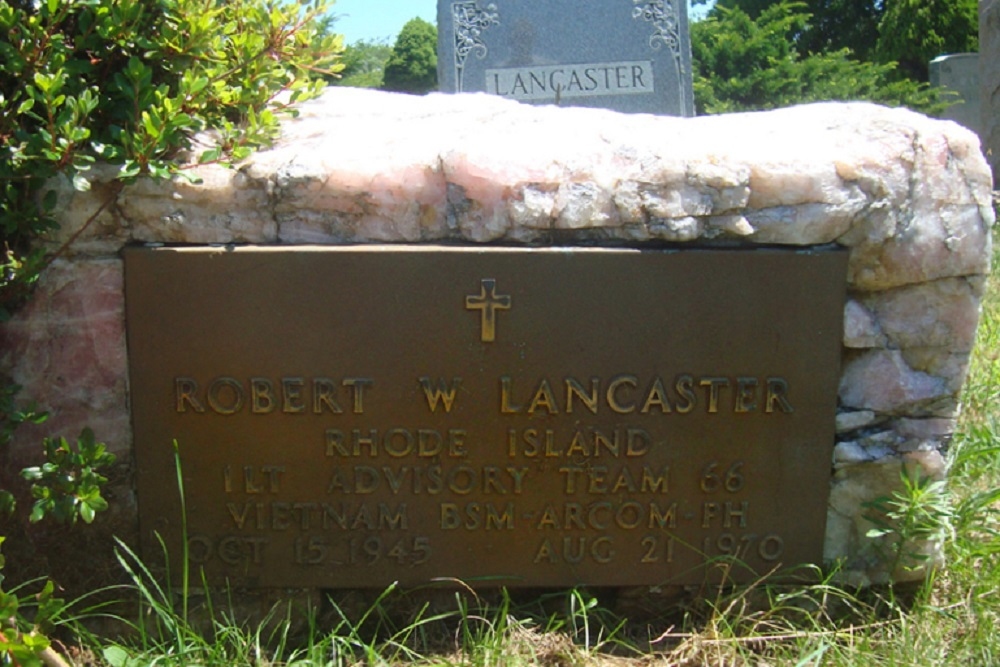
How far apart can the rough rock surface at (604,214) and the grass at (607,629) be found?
309 millimetres

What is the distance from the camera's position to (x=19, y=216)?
1873 mm

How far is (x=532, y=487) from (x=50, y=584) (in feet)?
3.04

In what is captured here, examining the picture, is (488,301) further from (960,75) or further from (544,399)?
(960,75)

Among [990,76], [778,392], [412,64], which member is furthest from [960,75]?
[778,392]

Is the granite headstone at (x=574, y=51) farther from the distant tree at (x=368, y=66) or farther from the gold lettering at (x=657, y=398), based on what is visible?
the distant tree at (x=368, y=66)

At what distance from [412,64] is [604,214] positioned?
10.4m

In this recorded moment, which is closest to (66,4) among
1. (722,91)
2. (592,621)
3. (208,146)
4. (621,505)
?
(208,146)

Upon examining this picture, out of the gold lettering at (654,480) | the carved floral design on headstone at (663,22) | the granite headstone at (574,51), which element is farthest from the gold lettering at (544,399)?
the carved floral design on headstone at (663,22)

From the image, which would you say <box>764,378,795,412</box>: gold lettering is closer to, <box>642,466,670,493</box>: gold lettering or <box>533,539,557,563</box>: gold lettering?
<box>642,466,670,493</box>: gold lettering

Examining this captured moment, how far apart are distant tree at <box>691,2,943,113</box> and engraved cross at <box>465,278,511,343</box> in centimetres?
443

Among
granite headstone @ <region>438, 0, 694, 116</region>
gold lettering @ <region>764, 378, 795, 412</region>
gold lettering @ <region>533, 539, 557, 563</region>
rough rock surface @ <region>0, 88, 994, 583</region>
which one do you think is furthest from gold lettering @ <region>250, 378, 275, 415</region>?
granite headstone @ <region>438, 0, 694, 116</region>

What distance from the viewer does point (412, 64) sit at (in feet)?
38.9

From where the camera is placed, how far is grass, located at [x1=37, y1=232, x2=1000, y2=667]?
6.42 feet

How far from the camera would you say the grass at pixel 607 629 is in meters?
1.96
